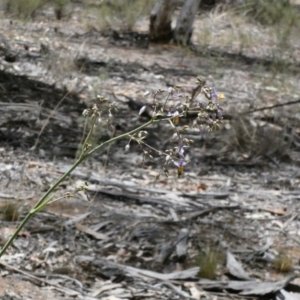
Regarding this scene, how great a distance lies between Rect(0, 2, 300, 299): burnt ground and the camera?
370 cm

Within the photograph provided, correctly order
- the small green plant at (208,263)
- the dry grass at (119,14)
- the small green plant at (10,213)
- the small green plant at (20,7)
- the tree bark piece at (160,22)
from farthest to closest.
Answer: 1. the dry grass at (119,14)
2. the tree bark piece at (160,22)
3. the small green plant at (20,7)
4. the small green plant at (10,213)
5. the small green plant at (208,263)

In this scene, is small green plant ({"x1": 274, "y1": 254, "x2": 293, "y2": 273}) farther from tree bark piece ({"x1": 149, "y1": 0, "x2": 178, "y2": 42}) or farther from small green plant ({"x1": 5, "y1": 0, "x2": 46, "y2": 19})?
small green plant ({"x1": 5, "y1": 0, "x2": 46, "y2": 19})

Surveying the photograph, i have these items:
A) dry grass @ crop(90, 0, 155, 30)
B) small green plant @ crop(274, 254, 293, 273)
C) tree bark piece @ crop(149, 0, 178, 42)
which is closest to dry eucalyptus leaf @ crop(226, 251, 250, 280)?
small green plant @ crop(274, 254, 293, 273)

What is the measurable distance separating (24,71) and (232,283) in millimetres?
4477

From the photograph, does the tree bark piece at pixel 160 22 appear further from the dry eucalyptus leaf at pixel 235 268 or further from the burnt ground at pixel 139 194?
the dry eucalyptus leaf at pixel 235 268

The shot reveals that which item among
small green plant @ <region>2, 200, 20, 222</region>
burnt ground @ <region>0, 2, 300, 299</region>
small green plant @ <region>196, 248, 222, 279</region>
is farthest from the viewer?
small green plant @ <region>2, 200, 20, 222</region>

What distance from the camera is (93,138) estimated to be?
566cm

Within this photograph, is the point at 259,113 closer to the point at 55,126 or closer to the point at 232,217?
the point at 55,126

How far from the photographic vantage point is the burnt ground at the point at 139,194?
146 inches

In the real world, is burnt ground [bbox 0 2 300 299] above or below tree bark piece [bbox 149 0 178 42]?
below

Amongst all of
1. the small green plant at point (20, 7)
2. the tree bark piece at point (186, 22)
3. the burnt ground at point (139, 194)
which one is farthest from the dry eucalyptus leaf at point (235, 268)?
the small green plant at point (20, 7)

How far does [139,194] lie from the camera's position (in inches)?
194

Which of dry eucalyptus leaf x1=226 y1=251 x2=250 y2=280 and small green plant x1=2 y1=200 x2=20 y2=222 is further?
small green plant x1=2 y1=200 x2=20 y2=222

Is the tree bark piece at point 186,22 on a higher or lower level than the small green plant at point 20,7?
higher
